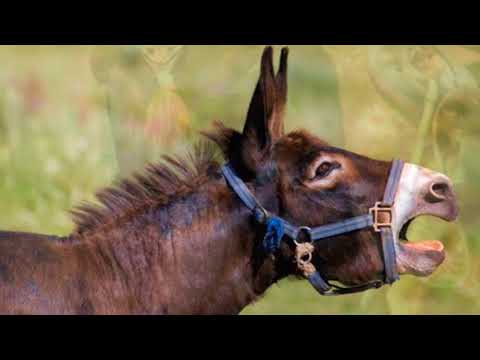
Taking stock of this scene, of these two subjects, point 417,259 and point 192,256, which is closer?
point 192,256

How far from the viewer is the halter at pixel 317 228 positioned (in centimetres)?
405

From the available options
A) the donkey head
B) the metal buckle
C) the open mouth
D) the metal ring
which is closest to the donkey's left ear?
the donkey head

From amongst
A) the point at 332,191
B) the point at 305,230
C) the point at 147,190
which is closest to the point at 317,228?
the point at 305,230

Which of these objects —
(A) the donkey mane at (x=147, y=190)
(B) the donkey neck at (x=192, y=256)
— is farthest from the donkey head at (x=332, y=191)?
(A) the donkey mane at (x=147, y=190)

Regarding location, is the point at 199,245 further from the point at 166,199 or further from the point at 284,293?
the point at 284,293

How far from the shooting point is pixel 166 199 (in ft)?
13.6

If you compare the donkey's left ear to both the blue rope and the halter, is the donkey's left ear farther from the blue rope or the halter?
the blue rope

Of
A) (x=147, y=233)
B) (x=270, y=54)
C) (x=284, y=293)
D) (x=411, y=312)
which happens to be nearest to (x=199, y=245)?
(x=147, y=233)

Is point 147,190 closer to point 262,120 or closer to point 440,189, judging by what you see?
point 262,120

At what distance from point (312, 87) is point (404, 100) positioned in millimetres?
1018

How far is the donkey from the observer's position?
398cm

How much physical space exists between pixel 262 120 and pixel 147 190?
2.57 feet

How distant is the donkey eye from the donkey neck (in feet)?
0.93

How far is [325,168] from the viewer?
4.19 m
